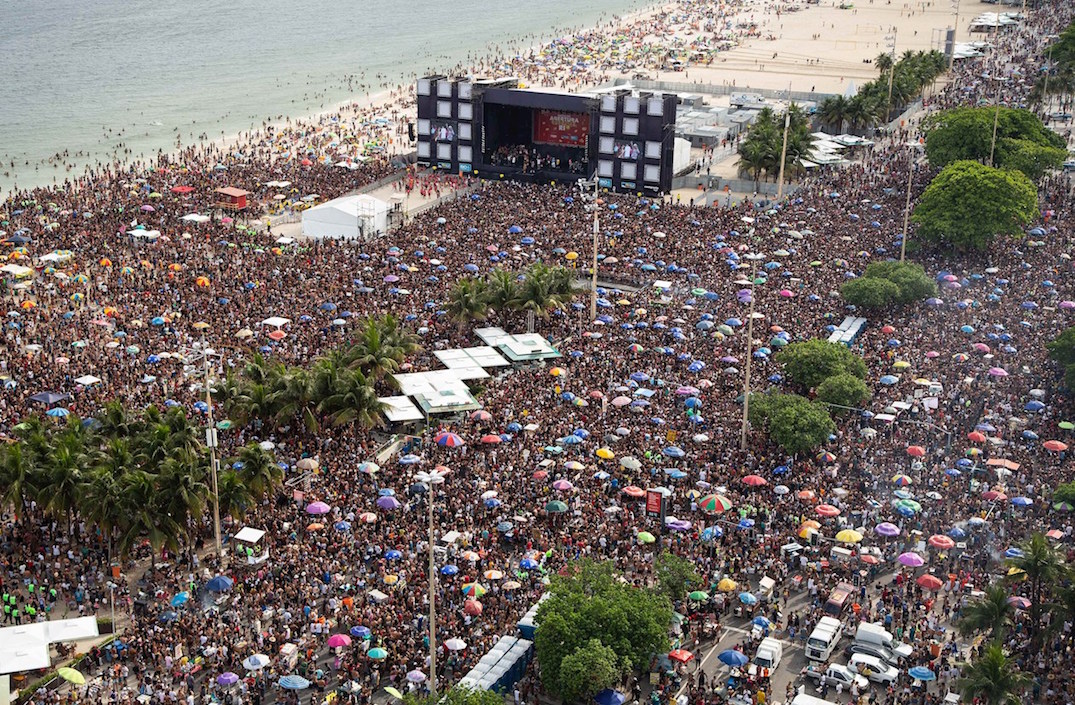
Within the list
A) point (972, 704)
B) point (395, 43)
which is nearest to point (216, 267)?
point (972, 704)

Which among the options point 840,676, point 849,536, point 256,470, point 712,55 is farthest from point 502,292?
point 712,55

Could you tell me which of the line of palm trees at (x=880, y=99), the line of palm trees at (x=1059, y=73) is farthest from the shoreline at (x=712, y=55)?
the line of palm trees at (x=1059, y=73)

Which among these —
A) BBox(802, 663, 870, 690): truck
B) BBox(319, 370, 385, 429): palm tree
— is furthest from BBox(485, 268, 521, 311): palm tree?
BBox(802, 663, 870, 690): truck

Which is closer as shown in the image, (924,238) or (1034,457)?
(1034,457)

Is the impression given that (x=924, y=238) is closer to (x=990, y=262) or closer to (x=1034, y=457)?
(x=990, y=262)

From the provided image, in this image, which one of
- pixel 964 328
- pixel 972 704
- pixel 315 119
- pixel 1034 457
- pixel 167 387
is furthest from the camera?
pixel 315 119

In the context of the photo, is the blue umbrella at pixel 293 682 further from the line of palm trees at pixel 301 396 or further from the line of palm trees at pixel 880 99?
the line of palm trees at pixel 880 99

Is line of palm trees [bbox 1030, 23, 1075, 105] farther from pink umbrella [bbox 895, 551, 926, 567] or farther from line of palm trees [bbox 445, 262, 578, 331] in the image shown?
pink umbrella [bbox 895, 551, 926, 567]
